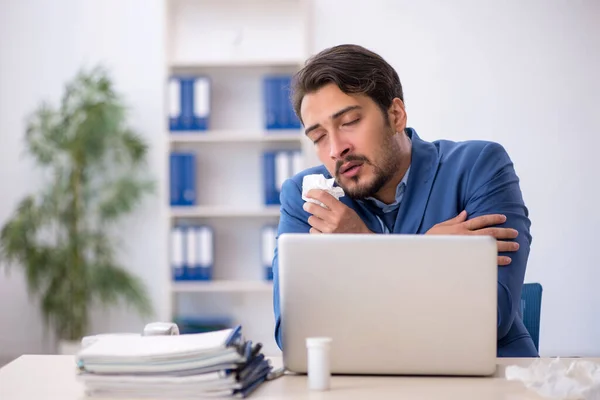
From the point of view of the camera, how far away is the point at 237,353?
1.33 meters

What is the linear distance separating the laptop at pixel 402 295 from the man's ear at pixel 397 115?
0.85 metres

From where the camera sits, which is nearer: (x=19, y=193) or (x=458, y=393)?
(x=458, y=393)

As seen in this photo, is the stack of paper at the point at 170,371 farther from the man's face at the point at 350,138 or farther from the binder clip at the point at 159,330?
the man's face at the point at 350,138

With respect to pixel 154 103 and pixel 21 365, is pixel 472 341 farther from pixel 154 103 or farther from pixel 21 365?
pixel 154 103

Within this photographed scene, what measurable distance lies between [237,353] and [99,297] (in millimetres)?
3462

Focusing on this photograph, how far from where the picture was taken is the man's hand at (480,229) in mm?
1864

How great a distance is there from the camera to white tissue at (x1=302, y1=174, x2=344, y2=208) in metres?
2.12

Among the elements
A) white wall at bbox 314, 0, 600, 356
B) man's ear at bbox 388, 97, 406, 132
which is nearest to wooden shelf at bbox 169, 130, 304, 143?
white wall at bbox 314, 0, 600, 356

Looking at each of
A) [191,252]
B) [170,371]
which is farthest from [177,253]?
[170,371]

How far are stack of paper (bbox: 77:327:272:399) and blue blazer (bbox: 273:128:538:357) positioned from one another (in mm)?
545

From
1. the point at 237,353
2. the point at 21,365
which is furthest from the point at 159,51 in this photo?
the point at 237,353

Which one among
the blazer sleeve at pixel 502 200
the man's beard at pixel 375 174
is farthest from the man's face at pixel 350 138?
the blazer sleeve at pixel 502 200

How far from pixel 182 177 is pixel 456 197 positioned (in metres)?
2.60

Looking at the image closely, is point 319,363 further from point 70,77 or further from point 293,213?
point 70,77
